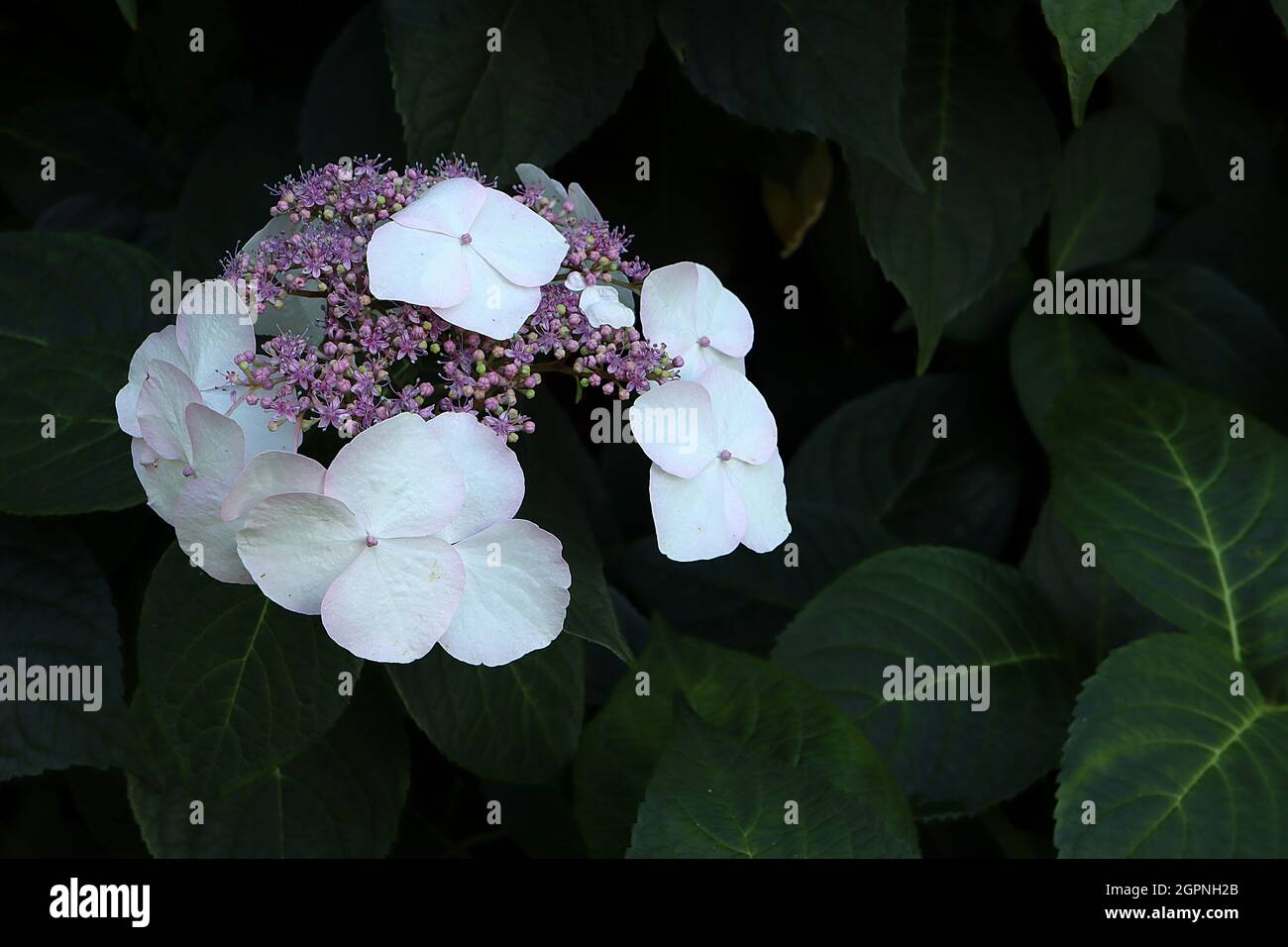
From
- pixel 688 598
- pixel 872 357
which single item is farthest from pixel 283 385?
pixel 872 357

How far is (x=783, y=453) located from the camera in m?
1.49

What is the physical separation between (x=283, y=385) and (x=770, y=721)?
493 millimetres

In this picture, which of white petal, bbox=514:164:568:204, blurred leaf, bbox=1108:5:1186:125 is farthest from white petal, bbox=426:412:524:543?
blurred leaf, bbox=1108:5:1186:125

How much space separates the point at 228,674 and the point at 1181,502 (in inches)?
35.2

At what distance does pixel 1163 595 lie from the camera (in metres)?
1.12

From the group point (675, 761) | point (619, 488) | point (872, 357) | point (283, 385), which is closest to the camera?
point (283, 385)

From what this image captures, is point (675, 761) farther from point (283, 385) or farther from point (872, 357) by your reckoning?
point (872, 357)

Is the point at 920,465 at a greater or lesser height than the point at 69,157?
lesser

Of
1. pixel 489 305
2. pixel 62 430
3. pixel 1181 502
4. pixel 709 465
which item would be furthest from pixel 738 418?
pixel 1181 502

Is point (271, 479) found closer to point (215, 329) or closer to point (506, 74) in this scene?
point (215, 329)

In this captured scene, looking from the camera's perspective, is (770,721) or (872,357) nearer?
(770,721)

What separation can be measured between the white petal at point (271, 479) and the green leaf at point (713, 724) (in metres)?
0.40

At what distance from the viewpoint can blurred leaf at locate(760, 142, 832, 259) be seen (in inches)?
51.9

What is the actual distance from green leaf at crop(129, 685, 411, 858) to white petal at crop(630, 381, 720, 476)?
0.41 m
